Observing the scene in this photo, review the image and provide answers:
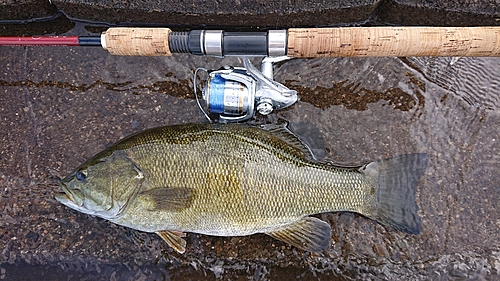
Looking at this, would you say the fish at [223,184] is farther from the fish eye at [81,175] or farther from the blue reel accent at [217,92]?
the blue reel accent at [217,92]

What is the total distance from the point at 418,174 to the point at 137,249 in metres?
1.94

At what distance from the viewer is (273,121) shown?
2.67m

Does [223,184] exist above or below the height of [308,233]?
above

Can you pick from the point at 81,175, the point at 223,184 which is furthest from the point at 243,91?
the point at 81,175

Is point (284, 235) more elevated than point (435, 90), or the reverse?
point (435, 90)

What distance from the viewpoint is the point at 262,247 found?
8.49ft

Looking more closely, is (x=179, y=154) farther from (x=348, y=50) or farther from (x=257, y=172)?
(x=348, y=50)

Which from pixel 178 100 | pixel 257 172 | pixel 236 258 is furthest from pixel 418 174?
pixel 178 100

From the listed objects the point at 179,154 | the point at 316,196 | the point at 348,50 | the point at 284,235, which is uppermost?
the point at 348,50

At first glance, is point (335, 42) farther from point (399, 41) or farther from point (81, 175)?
point (81, 175)

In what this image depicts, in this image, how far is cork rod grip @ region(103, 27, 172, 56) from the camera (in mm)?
2176

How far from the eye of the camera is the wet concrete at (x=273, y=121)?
2559 mm

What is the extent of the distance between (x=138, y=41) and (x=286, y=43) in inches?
35.1

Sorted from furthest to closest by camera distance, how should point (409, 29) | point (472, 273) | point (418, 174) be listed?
point (472, 273) → point (418, 174) → point (409, 29)
